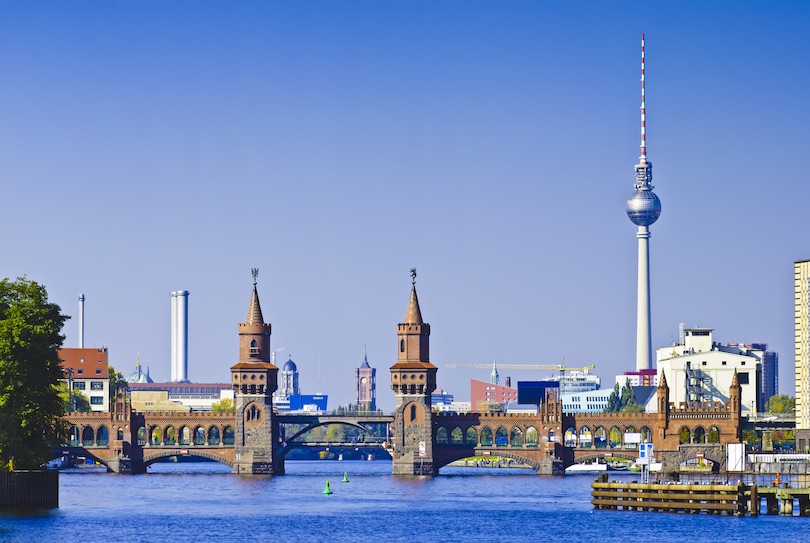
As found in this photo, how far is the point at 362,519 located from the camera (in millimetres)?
140875

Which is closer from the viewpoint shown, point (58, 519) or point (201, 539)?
point (201, 539)

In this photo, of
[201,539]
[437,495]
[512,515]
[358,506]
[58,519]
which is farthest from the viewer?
[437,495]

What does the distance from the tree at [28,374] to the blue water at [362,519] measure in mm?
4988

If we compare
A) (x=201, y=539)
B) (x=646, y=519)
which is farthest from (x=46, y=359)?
(x=646, y=519)

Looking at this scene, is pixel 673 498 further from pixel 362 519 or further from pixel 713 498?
pixel 362 519

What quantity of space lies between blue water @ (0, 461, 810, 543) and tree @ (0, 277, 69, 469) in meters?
4.99

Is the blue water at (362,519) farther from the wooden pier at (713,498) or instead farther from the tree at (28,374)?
the tree at (28,374)

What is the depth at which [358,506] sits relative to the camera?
514ft

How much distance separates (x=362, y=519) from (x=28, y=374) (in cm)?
2751

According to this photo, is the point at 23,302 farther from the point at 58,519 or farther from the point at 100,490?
the point at 100,490

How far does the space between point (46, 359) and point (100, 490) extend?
160ft

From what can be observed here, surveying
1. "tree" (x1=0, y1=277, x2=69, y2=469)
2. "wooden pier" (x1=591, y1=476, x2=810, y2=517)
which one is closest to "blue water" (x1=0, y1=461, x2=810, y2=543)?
"wooden pier" (x1=591, y1=476, x2=810, y2=517)

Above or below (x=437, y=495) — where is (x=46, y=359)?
above

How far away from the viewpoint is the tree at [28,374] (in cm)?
12662
